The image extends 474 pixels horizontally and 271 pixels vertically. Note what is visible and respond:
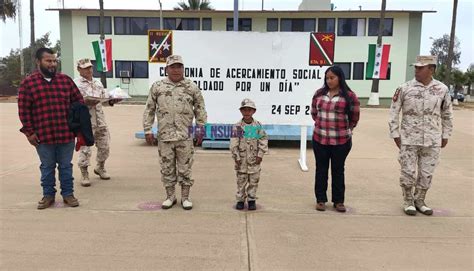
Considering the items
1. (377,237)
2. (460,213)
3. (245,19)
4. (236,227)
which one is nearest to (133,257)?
(236,227)

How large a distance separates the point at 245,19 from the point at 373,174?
2553cm

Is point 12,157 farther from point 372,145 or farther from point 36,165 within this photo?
point 372,145

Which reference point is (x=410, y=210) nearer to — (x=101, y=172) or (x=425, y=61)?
(x=425, y=61)

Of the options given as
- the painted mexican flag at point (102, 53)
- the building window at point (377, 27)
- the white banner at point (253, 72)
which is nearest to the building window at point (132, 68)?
the painted mexican flag at point (102, 53)

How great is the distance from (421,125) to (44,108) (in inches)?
164

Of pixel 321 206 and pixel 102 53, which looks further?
pixel 102 53

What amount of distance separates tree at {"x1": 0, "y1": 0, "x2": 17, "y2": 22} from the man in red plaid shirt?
1317 inches

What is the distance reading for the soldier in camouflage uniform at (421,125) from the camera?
463 centimetres

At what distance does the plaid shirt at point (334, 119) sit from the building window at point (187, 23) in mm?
27315

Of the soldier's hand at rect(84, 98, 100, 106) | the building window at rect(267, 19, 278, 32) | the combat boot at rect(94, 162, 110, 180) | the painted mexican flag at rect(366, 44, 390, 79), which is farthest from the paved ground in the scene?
the building window at rect(267, 19, 278, 32)

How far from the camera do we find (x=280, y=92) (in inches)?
298

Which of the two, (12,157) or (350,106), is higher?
(350,106)

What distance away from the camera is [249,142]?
480cm

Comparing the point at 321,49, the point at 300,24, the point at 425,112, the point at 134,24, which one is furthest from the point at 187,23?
the point at 425,112
